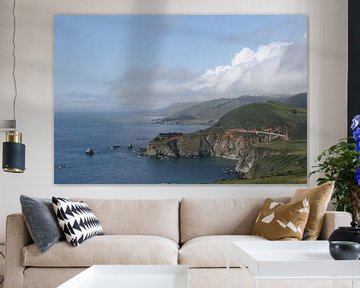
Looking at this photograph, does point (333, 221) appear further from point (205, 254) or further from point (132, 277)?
point (132, 277)

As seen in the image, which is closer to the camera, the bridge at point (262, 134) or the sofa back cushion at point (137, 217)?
the sofa back cushion at point (137, 217)

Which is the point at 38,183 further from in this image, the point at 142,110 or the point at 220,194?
the point at 220,194

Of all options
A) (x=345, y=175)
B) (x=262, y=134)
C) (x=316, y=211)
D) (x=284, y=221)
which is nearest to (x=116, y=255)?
A: (x=284, y=221)

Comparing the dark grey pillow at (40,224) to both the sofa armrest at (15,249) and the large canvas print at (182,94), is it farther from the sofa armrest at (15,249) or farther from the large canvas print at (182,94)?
the large canvas print at (182,94)

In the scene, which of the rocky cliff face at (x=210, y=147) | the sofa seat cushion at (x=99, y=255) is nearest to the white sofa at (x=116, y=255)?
the sofa seat cushion at (x=99, y=255)

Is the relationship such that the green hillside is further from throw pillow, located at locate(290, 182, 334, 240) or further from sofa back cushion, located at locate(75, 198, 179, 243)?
throw pillow, located at locate(290, 182, 334, 240)

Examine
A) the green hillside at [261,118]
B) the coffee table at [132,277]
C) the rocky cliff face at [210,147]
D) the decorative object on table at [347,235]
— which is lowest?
the coffee table at [132,277]
